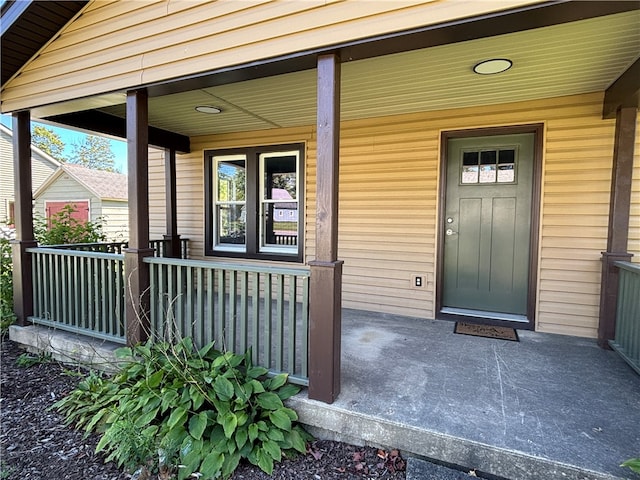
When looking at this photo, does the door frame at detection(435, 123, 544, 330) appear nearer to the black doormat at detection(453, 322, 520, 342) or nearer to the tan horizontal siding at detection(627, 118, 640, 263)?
the black doormat at detection(453, 322, 520, 342)

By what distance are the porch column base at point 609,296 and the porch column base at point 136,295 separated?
12.7 feet

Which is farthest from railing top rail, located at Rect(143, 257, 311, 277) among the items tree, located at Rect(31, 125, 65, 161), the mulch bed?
tree, located at Rect(31, 125, 65, 161)

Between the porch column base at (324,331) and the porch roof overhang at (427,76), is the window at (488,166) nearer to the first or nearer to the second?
the porch roof overhang at (427,76)

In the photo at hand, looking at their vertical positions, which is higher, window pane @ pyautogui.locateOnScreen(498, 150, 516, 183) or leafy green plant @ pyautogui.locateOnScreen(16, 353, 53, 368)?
window pane @ pyautogui.locateOnScreen(498, 150, 516, 183)

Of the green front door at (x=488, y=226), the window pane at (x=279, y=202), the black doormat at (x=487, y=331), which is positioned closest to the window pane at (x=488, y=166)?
the green front door at (x=488, y=226)

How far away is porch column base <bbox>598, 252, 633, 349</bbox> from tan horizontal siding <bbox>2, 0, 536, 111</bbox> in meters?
2.37

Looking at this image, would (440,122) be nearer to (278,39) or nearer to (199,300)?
(278,39)

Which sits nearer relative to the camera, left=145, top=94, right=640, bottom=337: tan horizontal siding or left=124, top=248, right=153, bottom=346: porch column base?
left=124, top=248, right=153, bottom=346: porch column base

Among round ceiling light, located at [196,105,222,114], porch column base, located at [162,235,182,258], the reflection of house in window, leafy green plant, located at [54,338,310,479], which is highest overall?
round ceiling light, located at [196,105,222,114]

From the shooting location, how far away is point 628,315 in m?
2.62

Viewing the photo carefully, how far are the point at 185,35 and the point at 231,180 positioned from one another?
2.59m

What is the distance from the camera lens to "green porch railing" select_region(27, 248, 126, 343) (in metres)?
3.06

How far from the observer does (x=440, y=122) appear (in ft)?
12.0


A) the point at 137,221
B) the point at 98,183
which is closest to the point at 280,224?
the point at 137,221
